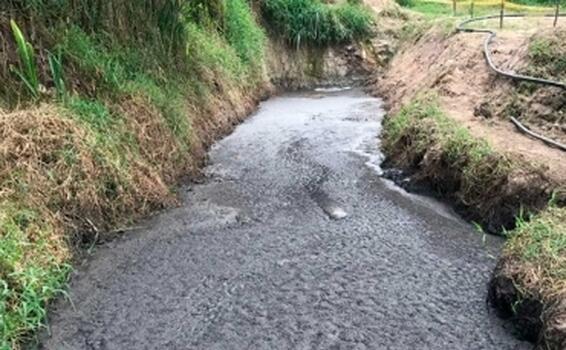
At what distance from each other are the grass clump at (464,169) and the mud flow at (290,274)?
246 millimetres

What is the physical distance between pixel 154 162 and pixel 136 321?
2.66 m

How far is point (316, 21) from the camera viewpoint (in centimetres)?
1425

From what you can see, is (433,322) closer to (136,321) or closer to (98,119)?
(136,321)

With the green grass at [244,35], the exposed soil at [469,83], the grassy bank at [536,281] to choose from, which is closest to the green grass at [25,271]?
the grassy bank at [536,281]

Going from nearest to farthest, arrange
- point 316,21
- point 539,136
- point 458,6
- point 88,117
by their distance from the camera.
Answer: point 88,117 → point 539,136 → point 316,21 → point 458,6

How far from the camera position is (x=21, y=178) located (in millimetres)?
4793

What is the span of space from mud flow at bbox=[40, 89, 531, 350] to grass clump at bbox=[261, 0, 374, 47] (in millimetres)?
7422

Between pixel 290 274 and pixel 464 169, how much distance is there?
7.62 feet

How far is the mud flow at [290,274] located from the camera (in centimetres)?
387

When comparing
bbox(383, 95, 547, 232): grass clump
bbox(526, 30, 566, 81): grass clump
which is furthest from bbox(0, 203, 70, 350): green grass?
bbox(526, 30, 566, 81): grass clump

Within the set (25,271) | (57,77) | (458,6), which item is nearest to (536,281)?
(25,271)

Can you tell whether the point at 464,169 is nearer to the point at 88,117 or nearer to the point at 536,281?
the point at 536,281

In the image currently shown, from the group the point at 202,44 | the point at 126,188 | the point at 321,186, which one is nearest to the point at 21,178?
the point at 126,188

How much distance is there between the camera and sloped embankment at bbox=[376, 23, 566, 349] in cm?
392
